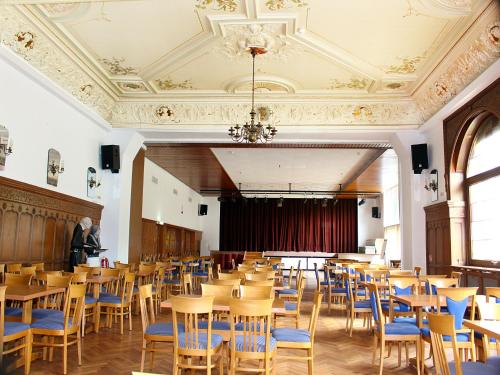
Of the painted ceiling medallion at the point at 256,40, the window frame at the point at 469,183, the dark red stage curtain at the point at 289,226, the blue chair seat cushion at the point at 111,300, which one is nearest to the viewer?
the blue chair seat cushion at the point at 111,300

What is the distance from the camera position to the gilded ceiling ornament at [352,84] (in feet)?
28.9

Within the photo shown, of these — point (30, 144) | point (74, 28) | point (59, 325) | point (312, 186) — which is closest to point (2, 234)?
point (30, 144)

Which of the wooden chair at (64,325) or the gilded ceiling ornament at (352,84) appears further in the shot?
the gilded ceiling ornament at (352,84)

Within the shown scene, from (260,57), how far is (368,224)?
16.9 m

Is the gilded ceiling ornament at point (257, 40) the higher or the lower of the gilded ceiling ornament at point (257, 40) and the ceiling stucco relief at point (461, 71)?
the higher

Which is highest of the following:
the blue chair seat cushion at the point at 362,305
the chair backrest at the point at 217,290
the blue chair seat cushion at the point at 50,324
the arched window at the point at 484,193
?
the arched window at the point at 484,193

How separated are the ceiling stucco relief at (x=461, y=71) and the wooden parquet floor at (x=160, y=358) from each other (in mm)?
4100

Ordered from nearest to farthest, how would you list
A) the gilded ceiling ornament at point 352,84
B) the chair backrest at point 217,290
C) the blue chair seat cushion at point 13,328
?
the blue chair seat cushion at point 13,328 < the chair backrest at point 217,290 < the gilded ceiling ornament at point 352,84

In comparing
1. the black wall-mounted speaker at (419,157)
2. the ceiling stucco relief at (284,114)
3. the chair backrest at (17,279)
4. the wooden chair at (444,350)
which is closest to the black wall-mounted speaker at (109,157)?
the ceiling stucco relief at (284,114)

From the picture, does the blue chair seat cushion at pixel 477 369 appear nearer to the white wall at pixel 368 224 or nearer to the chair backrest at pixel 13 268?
the chair backrest at pixel 13 268

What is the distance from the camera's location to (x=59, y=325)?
4.34 metres

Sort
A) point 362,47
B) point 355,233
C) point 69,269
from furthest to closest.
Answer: point 355,233
point 69,269
point 362,47

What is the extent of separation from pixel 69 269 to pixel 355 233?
18.2 meters

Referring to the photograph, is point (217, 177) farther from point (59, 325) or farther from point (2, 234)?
point (59, 325)
